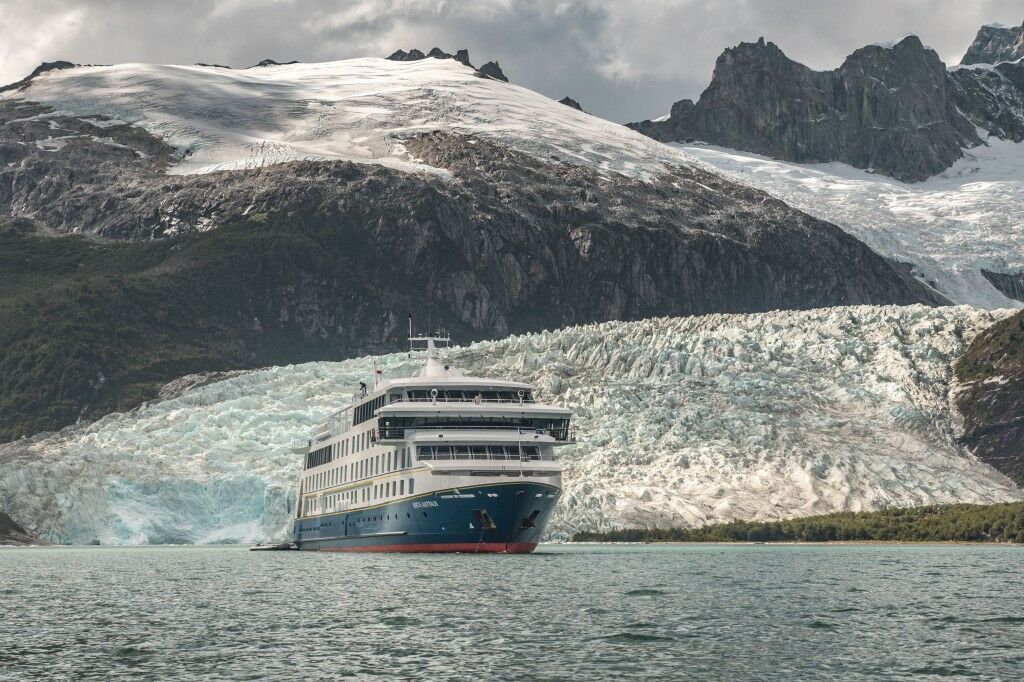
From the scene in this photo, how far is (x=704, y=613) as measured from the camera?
58.8 meters

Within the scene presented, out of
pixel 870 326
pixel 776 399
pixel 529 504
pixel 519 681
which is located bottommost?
pixel 519 681

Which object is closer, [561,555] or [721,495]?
[561,555]

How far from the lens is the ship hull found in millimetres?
93188

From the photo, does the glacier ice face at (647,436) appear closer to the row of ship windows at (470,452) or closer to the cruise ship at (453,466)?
the cruise ship at (453,466)

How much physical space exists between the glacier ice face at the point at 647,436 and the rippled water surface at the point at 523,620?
41.7 m

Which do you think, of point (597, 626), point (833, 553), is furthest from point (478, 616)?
point (833, 553)

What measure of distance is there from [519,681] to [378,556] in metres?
58.3

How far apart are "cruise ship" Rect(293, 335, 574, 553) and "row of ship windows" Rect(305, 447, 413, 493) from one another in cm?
13

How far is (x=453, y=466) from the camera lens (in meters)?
94.5

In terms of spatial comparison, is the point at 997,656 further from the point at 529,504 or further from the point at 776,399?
the point at 776,399

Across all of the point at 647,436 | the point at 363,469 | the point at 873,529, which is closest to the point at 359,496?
the point at 363,469

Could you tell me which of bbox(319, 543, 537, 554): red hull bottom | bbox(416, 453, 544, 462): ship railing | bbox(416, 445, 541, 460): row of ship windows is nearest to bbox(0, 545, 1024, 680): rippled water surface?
bbox(319, 543, 537, 554): red hull bottom

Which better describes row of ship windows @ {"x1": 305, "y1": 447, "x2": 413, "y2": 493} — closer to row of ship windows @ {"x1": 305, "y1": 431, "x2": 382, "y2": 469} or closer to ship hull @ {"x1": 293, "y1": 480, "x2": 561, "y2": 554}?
row of ship windows @ {"x1": 305, "y1": 431, "x2": 382, "y2": 469}

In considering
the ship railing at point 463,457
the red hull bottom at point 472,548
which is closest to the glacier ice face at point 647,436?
the red hull bottom at point 472,548
